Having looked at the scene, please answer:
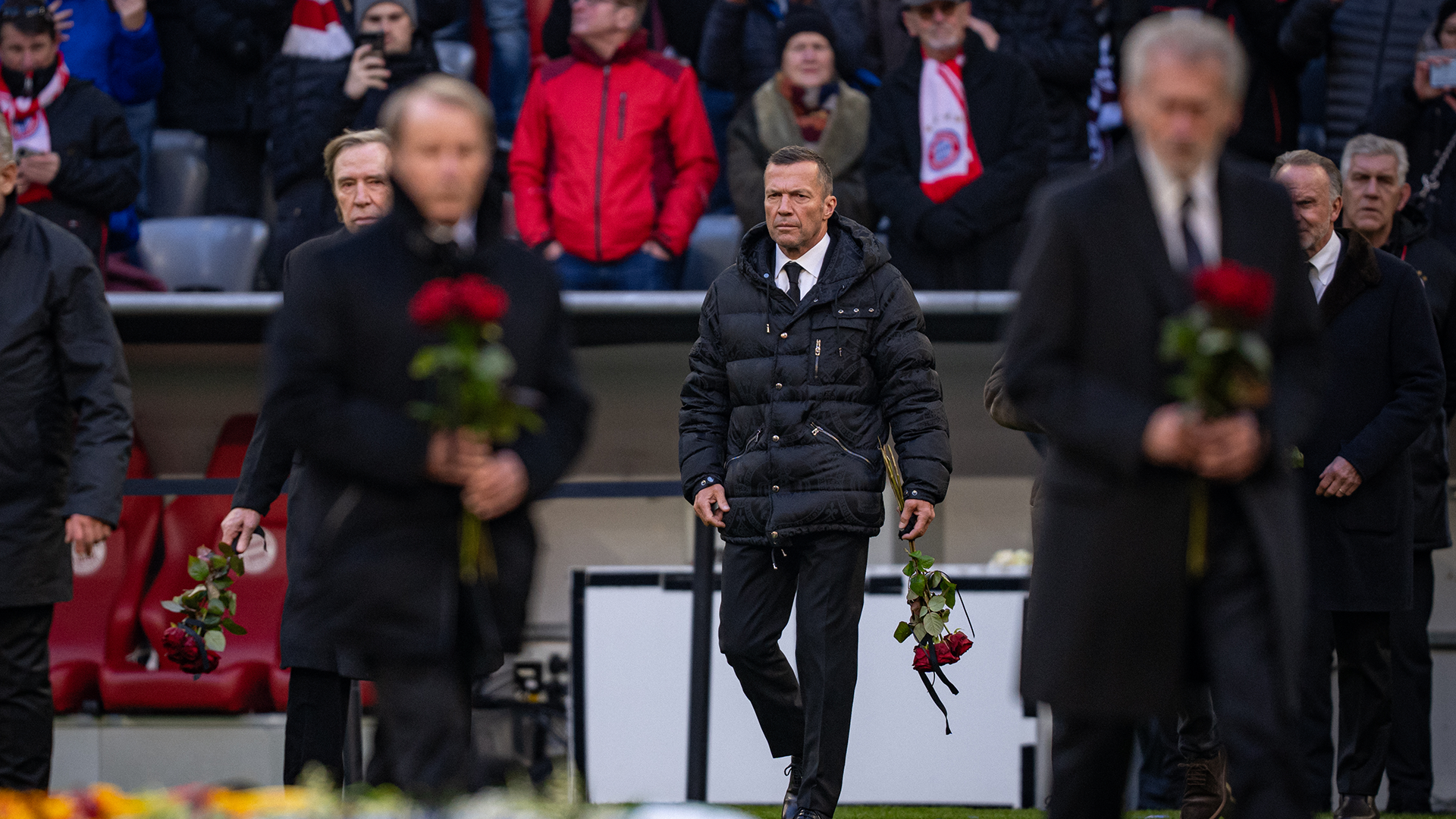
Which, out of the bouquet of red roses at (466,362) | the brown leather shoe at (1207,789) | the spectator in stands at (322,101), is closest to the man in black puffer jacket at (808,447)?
the brown leather shoe at (1207,789)

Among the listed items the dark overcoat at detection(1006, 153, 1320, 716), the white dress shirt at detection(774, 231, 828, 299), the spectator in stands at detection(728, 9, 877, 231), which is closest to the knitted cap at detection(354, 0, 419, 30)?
the spectator in stands at detection(728, 9, 877, 231)

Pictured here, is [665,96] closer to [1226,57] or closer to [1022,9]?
[1022,9]

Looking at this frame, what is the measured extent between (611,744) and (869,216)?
269cm

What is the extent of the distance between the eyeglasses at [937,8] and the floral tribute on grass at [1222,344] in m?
4.72

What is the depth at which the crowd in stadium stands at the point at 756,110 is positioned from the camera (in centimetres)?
759

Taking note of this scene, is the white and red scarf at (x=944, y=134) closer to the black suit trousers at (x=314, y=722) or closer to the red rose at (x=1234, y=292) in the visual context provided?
the black suit trousers at (x=314, y=722)

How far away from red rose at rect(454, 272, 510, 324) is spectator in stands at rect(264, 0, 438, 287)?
4844mm

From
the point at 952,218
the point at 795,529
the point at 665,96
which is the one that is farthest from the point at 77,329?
the point at 952,218

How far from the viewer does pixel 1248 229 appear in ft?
10.7

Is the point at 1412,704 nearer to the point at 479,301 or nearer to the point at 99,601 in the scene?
the point at 479,301

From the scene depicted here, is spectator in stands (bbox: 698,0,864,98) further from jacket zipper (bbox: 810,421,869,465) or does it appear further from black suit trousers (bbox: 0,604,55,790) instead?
black suit trousers (bbox: 0,604,55,790)

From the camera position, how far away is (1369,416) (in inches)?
220

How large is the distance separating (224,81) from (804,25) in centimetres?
311

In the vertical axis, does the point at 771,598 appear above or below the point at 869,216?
below
